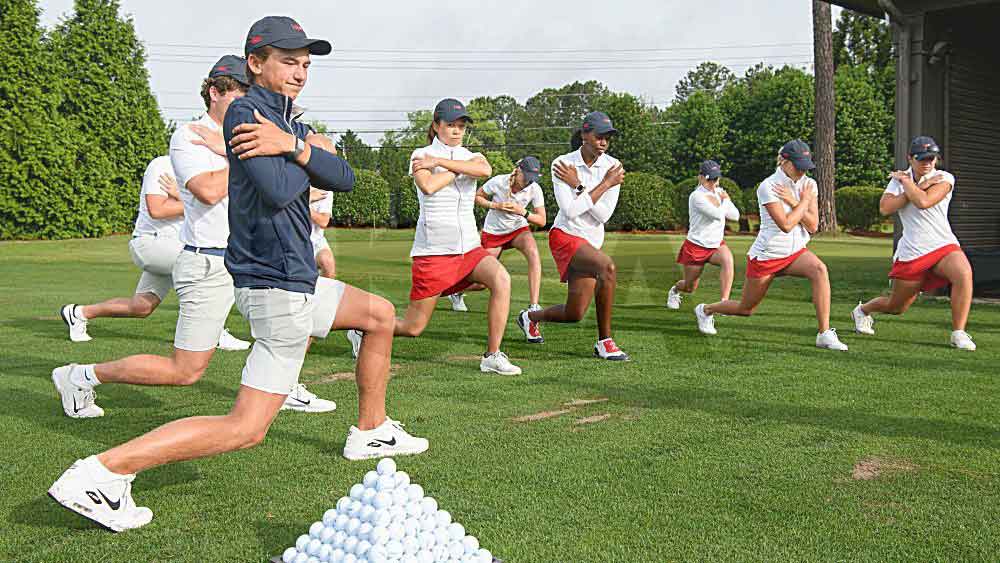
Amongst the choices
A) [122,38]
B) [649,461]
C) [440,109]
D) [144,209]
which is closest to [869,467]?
[649,461]

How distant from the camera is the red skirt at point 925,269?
9.59 m

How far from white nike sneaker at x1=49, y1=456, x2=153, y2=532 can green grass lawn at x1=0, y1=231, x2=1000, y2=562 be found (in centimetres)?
9

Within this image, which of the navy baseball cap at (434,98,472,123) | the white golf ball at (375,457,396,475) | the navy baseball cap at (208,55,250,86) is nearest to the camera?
the white golf ball at (375,457,396,475)

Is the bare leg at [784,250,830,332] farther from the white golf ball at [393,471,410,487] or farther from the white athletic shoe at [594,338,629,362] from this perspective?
the white golf ball at [393,471,410,487]

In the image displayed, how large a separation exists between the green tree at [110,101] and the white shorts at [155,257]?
1184 inches

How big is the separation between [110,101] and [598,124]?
3328 cm

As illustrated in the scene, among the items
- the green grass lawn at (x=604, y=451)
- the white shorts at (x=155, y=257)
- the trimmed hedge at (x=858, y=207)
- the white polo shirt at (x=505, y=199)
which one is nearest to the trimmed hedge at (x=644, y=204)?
the trimmed hedge at (x=858, y=207)

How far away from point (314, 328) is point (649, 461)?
197 centimetres

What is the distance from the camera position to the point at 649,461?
5105 mm

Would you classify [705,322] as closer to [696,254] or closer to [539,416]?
[696,254]

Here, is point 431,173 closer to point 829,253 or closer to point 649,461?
point 649,461

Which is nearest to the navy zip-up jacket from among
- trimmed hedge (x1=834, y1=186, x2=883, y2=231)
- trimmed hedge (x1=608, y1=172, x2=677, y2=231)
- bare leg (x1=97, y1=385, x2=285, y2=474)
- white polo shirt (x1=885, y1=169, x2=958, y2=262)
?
bare leg (x1=97, y1=385, x2=285, y2=474)

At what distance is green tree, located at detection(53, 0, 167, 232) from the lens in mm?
36312

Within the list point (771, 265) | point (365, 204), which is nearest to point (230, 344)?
point (771, 265)
